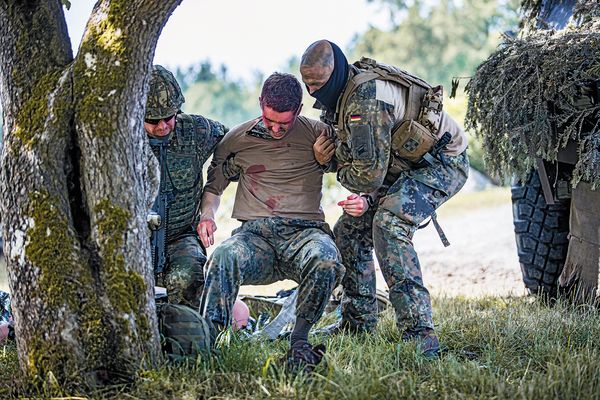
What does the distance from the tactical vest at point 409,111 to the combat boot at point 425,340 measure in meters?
0.97

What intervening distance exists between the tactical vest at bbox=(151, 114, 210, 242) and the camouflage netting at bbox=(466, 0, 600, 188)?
1762 millimetres

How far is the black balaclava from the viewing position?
493 centimetres

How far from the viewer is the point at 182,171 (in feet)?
17.8

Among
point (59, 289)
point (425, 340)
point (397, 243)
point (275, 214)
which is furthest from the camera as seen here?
point (275, 214)

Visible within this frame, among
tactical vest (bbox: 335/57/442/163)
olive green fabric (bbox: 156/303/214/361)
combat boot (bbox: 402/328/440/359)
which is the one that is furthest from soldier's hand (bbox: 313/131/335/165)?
olive green fabric (bbox: 156/303/214/361)

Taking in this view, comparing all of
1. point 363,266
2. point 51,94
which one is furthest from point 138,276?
point 363,266

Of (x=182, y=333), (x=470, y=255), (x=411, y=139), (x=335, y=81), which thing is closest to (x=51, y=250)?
(x=182, y=333)

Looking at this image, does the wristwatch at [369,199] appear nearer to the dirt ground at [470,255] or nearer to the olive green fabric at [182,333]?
the olive green fabric at [182,333]

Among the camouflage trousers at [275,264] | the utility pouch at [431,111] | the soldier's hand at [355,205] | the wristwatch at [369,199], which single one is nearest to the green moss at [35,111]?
the camouflage trousers at [275,264]

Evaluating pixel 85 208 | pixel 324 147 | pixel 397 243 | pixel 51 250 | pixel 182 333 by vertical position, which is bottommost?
pixel 182 333

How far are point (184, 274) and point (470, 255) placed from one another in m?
5.14

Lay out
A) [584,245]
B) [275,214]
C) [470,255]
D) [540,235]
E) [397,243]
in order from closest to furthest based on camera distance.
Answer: [397,243], [275,214], [584,245], [540,235], [470,255]

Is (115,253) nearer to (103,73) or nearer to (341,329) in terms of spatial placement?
(103,73)

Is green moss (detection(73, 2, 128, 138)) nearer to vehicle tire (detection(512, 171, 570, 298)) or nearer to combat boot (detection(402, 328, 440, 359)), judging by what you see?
combat boot (detection(402, 328, 440, 359))
